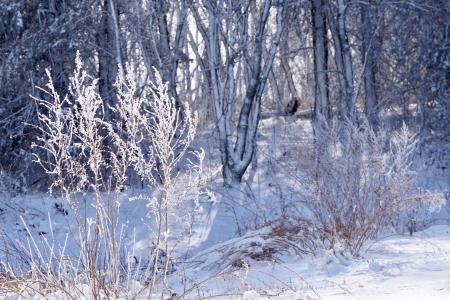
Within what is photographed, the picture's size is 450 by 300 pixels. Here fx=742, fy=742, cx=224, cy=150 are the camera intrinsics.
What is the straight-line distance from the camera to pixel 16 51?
15531mm

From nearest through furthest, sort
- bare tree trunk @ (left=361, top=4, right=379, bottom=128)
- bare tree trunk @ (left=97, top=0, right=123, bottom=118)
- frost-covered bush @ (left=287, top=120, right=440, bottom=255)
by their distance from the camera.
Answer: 1. frost-covered bush @ (left=287, top=120, right=440, bottom=255)
2. bare tree trunk @ (left=97, top=0, right=123, bottom=118)
3. bare tree trunk @ (left=361, top=4, right=379, bottom=128)

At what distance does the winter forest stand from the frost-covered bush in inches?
1.1

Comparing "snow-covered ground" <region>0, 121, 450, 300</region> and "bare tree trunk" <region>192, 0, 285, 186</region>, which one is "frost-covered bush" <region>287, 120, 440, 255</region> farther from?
"bare tree trunk" <region>192, 0, 285, 186</region>

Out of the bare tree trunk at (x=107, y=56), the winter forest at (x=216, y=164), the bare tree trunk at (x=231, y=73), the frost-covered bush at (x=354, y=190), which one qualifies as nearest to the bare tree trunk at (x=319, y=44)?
the winter forest at (x=216, y=164)

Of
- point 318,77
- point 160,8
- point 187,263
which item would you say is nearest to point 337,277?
point 187,263

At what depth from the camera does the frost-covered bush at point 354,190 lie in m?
7.45

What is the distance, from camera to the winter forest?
4.70 m

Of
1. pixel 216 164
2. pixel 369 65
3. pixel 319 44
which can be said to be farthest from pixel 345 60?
pixel 369 65

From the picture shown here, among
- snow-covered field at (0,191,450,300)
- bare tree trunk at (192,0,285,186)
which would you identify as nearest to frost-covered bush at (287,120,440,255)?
snow-covered field at (0,191,450,300)

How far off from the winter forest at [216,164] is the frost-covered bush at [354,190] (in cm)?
3

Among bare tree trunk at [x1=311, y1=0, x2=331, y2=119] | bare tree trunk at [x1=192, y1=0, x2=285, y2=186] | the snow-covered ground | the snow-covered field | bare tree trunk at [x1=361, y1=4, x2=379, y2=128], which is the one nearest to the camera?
the snow-covered field

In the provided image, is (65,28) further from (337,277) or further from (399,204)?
(337,277)

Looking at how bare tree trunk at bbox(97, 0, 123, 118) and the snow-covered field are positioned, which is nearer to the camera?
the snow-covered field

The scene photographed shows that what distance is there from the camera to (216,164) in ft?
50.1
